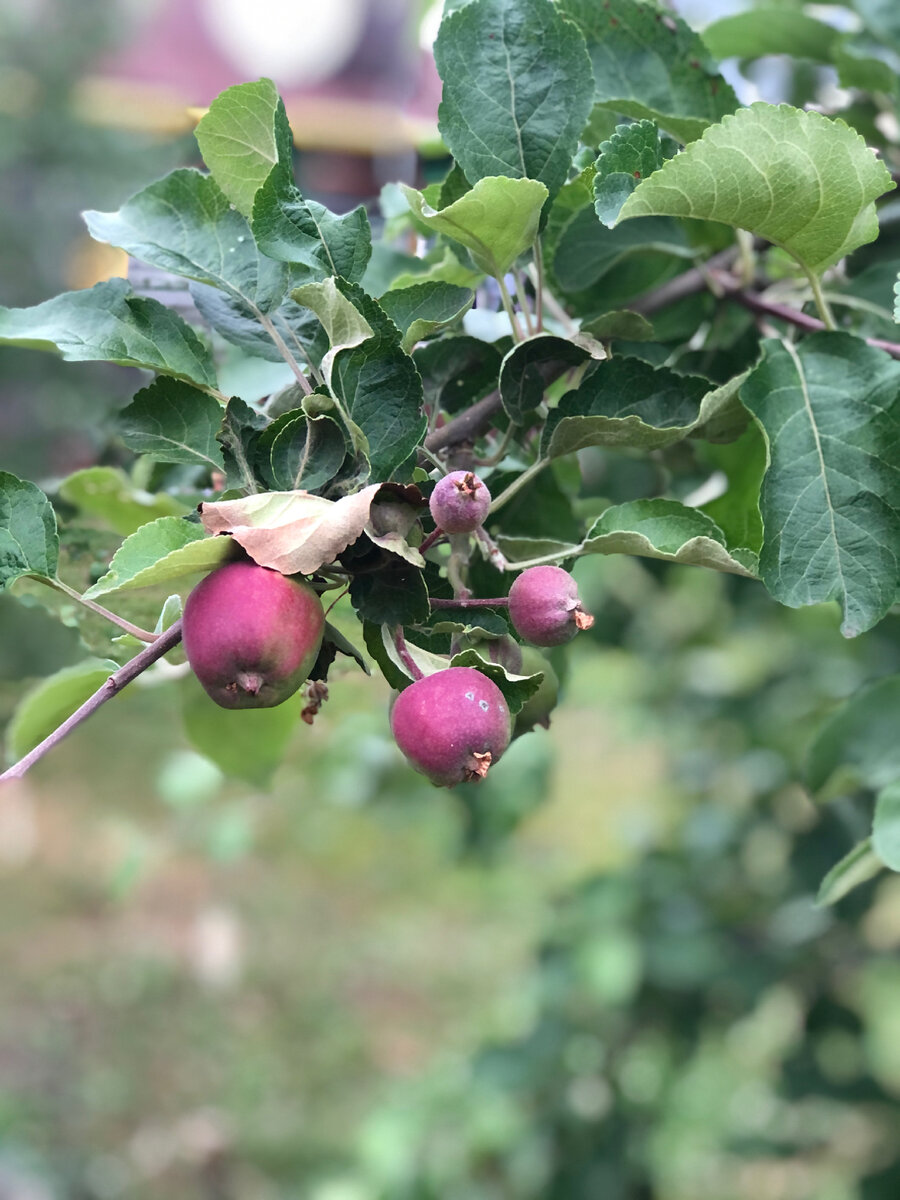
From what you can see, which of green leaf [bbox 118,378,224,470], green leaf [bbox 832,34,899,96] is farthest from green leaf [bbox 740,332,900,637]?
green leaf [bbox 832,34,899,96]

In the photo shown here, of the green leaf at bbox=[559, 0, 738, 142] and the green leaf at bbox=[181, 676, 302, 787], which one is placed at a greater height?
the green leaf at bbox=[559, 0, 738, 142]

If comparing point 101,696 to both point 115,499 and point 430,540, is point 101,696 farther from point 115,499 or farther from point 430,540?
point 115,499

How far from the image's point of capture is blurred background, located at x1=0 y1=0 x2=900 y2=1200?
1.40m

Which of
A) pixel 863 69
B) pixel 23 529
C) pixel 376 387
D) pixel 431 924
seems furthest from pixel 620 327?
pixel 431 924

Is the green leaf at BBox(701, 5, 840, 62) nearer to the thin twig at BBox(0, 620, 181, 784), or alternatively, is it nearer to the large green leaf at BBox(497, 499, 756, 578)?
the large green leaf at BBox(497, 499, 756, 578)

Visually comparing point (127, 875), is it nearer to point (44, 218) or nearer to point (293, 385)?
point (293, 385)

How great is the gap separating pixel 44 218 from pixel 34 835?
3347 mm

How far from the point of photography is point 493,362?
49 centimetres

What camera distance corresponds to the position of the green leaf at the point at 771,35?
78cm

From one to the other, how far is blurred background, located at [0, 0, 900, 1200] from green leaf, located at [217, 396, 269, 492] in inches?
10.2

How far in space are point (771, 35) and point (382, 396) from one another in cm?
60

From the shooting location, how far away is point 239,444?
38cm

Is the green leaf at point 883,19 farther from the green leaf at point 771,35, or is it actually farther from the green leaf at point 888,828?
the green leaf at point 888,828

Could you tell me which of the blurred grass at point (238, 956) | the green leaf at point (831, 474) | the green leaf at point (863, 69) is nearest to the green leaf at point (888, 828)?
the green leaf at point (831, 474)
